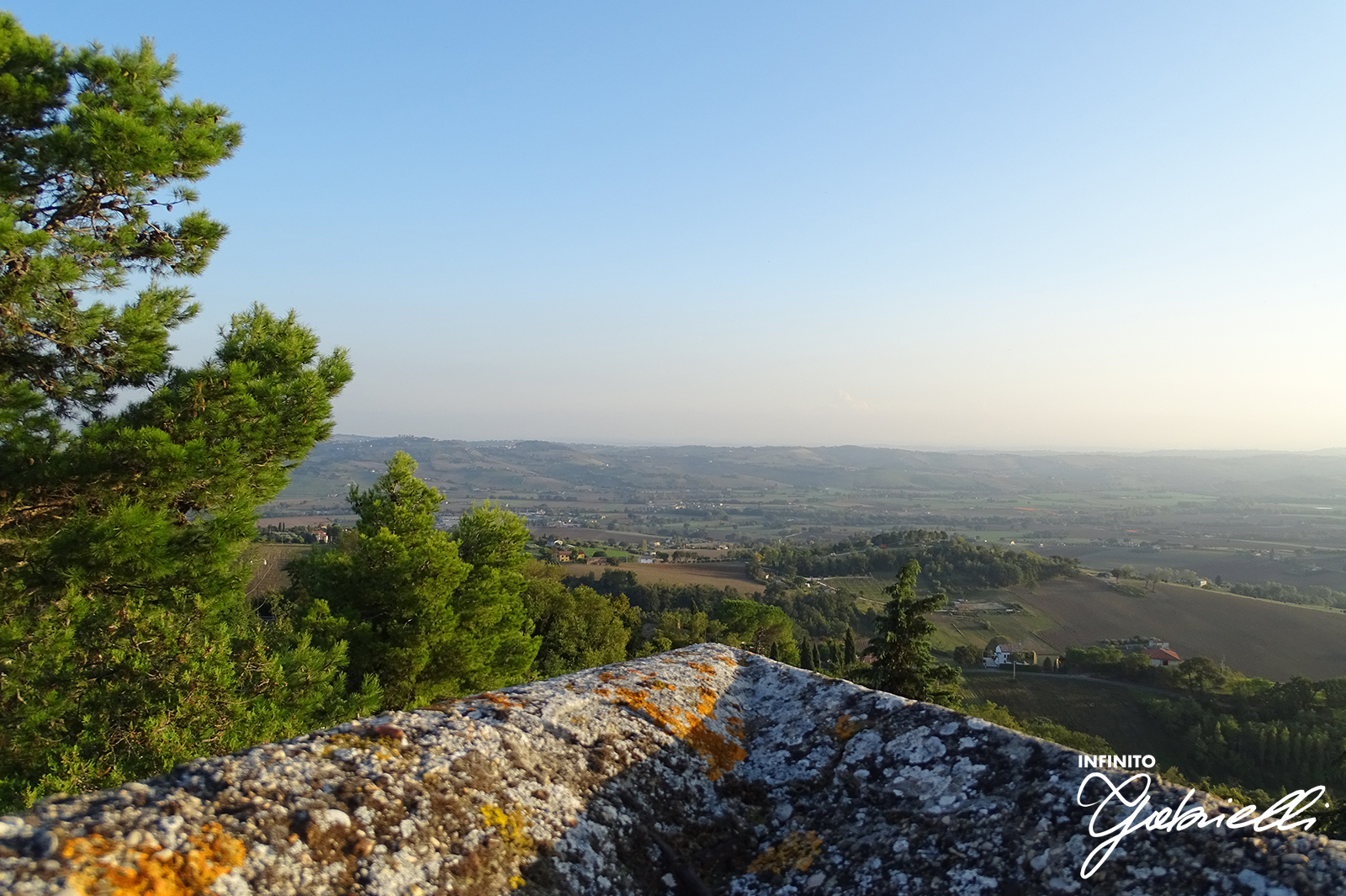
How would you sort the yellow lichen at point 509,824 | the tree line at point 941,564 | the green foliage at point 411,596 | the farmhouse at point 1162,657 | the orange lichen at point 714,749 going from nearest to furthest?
the yellow lichen at point 509,824 → the orange lichen at point 714,749 → the green foliage at point 411,596 → the farmhouse at point 1162,657 → the tree line at point 941,564

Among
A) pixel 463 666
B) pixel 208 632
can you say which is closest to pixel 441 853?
pixel 208 632

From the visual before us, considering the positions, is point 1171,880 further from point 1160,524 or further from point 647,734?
point 1160,524

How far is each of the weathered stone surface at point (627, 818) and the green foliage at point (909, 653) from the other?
52.2 feet

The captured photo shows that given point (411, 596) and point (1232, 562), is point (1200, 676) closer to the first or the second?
point (411, 596)

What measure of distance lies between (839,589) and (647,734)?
86.8 m

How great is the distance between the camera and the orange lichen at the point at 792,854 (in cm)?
282

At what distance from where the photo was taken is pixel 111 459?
820 centimetres

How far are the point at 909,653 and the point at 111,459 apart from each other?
690 inches

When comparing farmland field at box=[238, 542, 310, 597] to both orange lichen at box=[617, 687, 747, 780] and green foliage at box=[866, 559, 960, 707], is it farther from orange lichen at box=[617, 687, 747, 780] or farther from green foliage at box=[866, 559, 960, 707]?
orange lichen at box=[617, 687, 747, 780]

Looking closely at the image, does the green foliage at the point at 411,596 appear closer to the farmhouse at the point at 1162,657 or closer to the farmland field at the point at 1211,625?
the farmhouse at the point at 1162,657

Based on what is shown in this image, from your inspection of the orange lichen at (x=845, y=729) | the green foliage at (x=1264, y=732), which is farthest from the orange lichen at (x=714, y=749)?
the green foliage at (x=1264, y=732)

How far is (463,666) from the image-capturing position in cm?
1543

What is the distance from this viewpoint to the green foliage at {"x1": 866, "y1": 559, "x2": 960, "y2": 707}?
60.4 ft
